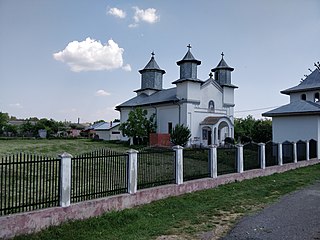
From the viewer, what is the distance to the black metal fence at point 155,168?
25.6 feet

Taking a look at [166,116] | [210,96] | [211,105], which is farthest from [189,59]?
[166,116]

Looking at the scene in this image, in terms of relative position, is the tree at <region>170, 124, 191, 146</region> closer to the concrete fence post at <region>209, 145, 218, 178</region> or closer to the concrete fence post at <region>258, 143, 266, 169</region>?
the concrete fence post at <region>258, 143, 266, 169</region>

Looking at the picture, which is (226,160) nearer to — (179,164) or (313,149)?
(179,164)

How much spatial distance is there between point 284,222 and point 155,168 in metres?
3.65

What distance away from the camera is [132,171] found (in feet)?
23.5

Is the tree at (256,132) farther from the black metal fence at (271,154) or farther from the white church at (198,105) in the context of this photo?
the black metal fence at (271,154)

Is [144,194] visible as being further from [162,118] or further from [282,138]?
[162,118]

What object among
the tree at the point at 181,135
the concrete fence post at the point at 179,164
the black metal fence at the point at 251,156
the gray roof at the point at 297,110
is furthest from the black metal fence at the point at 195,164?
the tree at the point at 181,135

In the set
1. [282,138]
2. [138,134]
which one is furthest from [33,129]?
[282,138]

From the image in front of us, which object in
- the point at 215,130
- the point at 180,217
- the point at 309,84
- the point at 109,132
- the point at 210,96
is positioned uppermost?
the point at 309,84

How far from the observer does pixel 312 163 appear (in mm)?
15430

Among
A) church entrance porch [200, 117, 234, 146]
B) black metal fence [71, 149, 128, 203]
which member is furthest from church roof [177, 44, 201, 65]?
black metal fence [71, 149, 128, 203]

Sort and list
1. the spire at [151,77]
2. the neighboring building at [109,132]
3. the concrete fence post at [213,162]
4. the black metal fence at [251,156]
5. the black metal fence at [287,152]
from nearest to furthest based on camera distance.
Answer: the concrete fence post at [213,162], the black metal fence at [251,156], the black metal fence at [287,152], the spire at [151,77], the neighboring building at [109,132]

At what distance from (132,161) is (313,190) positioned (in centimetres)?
597
